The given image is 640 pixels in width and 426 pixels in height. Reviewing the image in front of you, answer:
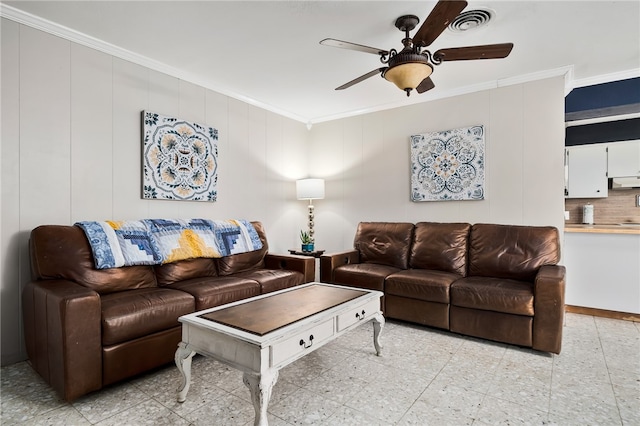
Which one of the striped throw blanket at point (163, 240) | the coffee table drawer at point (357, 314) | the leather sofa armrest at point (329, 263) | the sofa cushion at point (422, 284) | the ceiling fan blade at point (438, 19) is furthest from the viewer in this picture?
the leather sofa armrest at point (329, 263)

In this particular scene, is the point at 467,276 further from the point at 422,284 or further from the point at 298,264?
the point at 298,264

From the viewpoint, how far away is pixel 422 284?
3.08 meters

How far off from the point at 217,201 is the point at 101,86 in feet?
4.84

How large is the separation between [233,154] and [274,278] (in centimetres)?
163

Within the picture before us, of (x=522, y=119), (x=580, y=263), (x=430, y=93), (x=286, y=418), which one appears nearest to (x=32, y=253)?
(x=286, y=418)

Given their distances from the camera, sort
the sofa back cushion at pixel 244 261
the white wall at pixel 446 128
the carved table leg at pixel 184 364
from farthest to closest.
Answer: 1. the white wall at pixel 446 128
2. the sofa back cushion at pixel 244 261
3. the carved table leg at pixel 184 364

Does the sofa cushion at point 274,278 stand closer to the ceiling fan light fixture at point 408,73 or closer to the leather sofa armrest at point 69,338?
the leather sofa armrest at point 69,338

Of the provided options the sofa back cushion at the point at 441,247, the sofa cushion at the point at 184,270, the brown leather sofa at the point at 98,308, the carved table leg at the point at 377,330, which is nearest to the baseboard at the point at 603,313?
the sofa back cushion at the point at 441,247

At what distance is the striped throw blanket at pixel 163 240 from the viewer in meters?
2.49

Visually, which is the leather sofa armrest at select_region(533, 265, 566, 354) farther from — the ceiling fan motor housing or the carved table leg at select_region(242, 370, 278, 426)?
the carved table leg at select_region(242, 370, 278, 426)

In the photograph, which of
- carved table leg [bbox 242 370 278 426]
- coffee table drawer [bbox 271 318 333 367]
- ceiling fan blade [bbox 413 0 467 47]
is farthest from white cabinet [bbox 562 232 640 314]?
carved table leg [bbox 242 370 278 426]

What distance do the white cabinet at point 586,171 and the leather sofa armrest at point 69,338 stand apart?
205 inches

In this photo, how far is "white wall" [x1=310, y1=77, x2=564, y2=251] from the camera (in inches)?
134

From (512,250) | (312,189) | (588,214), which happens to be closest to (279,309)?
(512,250)
